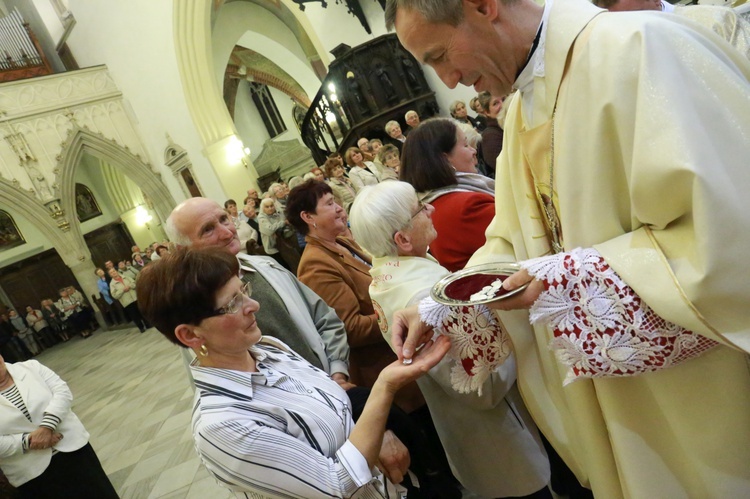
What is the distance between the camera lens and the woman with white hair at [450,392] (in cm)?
155

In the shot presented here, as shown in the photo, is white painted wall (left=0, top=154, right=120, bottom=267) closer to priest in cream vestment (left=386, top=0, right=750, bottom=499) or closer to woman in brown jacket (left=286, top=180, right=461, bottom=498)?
woman in brown jacket (left=286, top=180, right=461, bottom=498)

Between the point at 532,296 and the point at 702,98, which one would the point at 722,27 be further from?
the point at 532,296

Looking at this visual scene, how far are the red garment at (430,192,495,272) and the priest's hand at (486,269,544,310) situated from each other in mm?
1046

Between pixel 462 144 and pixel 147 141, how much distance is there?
A: 43.4 feet

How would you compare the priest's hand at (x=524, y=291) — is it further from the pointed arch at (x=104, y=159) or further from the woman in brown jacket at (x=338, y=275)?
the pointed arch at (x=104, y=159)

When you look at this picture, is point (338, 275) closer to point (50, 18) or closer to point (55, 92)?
point (55, 92)

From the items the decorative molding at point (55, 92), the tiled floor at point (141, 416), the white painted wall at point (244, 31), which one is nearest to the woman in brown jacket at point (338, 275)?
the tiled floor at point (141, 416)

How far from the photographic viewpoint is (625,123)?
870 millimetres

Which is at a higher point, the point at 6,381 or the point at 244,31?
the point at 244,31

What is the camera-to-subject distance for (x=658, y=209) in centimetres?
83

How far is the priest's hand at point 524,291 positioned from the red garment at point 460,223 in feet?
3.43

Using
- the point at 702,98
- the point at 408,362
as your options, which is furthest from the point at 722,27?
the point at 408,362

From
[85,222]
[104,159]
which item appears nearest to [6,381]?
[104,159]

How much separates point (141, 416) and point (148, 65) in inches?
391
